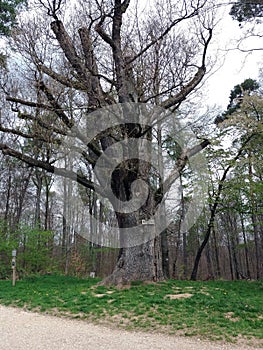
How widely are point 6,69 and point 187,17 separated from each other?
5613 mm

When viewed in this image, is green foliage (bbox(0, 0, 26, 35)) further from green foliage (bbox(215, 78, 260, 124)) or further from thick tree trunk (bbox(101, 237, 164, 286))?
green foliage (bbox(215, 78, 260, 124))

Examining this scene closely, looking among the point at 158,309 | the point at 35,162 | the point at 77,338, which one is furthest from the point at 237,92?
the point at 77,338

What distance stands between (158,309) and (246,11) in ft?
24.7

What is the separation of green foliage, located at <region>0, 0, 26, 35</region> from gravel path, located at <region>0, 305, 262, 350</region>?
9305 millimetres

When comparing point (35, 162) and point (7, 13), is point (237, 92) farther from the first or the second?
point (35, 162)

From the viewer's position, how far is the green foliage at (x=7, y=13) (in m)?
10.7

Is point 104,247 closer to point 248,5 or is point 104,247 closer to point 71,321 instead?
point 71,321

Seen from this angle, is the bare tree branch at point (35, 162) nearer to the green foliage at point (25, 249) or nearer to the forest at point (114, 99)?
the forest at point (114, 99)

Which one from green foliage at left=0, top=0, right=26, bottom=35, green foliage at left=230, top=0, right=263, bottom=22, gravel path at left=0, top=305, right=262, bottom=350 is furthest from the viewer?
green foliage at left=0, top=0, right=26, bottom=35

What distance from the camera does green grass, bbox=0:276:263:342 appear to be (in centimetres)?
498

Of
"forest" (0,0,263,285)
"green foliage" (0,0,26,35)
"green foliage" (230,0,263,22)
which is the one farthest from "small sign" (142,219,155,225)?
"green foliage" (0,0,26,35)

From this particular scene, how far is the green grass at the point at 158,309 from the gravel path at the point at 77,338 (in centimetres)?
33

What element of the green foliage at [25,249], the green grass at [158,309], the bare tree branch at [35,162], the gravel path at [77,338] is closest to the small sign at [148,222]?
the green grass at [158,309]

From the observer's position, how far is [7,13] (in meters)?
10.9
